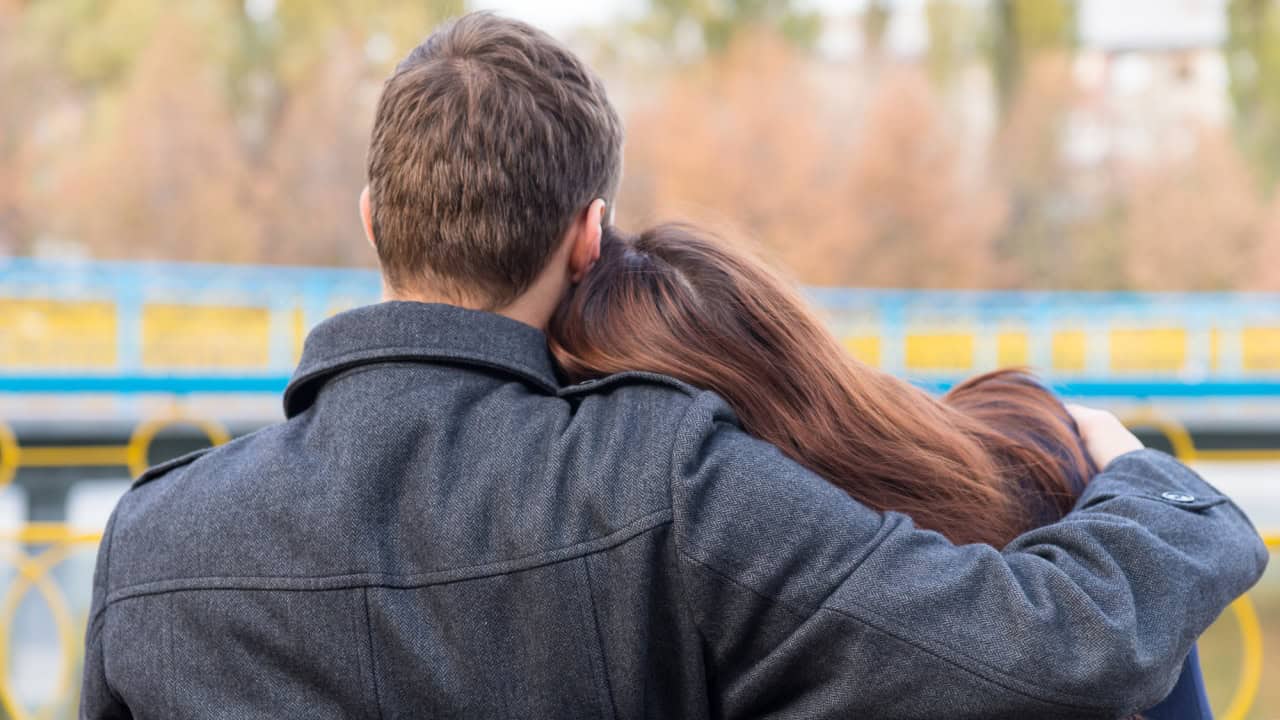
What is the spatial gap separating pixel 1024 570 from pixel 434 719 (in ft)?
1.69

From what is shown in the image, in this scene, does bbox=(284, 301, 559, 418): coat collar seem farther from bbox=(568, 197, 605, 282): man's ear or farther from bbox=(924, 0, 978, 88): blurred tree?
bbox=(924, 0, 978, 88): blurred tree

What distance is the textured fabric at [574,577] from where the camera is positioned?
934 millimetres

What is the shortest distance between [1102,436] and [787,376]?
409mm

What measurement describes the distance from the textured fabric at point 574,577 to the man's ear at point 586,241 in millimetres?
125

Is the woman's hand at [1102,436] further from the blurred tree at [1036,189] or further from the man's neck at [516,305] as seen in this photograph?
the blurred tree at [1036,189]

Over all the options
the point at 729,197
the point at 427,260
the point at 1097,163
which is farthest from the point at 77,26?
the point at 427,260

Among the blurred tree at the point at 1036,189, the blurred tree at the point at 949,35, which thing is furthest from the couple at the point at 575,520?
the blurred tree at the point at 949,35

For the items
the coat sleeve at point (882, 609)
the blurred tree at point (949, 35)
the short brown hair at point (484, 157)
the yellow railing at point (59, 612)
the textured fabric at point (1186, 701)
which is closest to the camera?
the coat sleeve at point (882, 609)

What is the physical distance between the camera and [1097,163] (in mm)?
18734

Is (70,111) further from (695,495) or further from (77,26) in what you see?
(695,495)

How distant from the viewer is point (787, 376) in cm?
115

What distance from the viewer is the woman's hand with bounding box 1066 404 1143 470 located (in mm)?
1273

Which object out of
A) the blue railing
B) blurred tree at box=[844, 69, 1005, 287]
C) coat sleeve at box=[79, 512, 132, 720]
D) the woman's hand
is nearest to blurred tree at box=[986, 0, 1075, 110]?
blurred tree at box=[844, 69, 1005, 287]

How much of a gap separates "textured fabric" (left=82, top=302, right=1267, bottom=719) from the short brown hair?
0.21 ft
